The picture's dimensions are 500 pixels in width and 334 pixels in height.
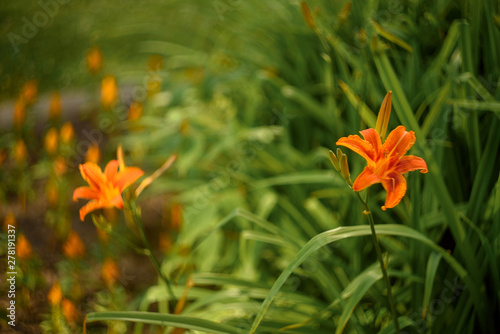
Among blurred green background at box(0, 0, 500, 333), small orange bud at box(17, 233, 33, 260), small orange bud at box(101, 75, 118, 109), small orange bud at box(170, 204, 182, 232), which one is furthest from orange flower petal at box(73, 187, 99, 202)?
small orange bud at box(101, 75, 118, 109)

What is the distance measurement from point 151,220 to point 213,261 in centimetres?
54

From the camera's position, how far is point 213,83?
5.94 ft

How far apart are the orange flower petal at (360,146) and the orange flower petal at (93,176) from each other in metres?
0.45

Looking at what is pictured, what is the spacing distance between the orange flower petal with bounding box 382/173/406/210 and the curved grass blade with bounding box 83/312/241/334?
417 millimetres

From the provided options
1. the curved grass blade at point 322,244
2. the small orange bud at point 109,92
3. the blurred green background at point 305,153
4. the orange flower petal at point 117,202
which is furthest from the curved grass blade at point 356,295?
the small orange bud at point 109,92

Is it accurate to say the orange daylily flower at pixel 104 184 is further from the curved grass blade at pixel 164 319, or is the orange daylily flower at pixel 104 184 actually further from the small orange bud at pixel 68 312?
the small orange bud at pixel 68 312

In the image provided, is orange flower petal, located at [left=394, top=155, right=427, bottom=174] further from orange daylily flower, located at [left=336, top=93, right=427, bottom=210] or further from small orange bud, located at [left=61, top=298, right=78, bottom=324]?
small orange bud, located at [left=61, top=298, right=78, bottom=324]

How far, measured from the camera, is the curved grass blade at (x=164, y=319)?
0.79 meters

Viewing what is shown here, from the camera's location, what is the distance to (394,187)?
0.69m

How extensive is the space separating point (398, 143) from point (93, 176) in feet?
1.78

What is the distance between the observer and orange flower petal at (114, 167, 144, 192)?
858 millimetres

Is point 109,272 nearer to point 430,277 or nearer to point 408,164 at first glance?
point 430,277

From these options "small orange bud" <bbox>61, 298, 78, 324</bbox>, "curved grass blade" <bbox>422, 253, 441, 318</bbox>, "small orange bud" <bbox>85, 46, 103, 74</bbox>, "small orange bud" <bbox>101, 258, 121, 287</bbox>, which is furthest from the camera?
"small orange bud" <bbox>85, 46, 103, 74</bbox>

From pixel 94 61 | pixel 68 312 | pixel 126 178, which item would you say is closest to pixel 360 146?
pixel 126 178
